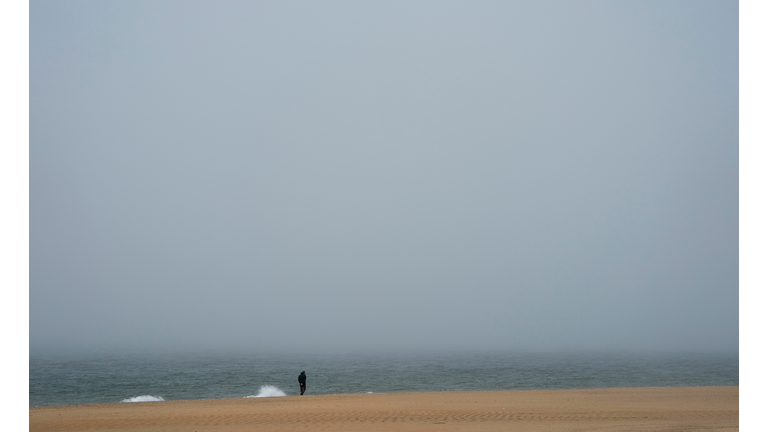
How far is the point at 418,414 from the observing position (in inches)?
745

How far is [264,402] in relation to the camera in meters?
22.8

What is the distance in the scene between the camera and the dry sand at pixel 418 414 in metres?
16.6

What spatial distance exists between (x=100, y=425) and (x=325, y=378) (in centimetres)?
3630

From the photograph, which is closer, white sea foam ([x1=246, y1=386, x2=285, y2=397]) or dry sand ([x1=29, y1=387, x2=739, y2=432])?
dry sand ([x1=29, y1=387, x2=739, y2=432])

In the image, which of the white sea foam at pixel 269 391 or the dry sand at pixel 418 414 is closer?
the dry sand at pixel 418 414

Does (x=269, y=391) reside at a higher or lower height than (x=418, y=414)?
lower

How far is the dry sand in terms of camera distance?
54.5 ft

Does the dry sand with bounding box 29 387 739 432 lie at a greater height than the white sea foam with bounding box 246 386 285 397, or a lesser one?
greater

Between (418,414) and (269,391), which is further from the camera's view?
(269,391)

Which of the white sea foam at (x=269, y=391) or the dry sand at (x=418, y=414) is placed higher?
the dry sand at (x=418, y=414)
